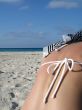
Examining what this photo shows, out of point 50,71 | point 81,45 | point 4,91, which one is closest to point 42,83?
point 50,71

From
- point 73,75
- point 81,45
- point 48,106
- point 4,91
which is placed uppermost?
point 81,45

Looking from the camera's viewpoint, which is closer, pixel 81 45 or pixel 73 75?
pixel 73 75

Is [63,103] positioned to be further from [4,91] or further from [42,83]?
[4,91]

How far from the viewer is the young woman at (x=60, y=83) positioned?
1217 mm

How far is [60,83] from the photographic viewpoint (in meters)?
1.25

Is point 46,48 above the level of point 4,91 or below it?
above

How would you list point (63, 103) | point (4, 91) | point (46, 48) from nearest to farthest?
point (63, 103) → point (46, 48) → point (4, 91)

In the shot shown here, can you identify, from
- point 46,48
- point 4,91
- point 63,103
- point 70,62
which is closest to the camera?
point 63,103

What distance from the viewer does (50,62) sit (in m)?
1.37

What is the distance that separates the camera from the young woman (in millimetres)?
1217

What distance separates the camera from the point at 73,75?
127 centimetres

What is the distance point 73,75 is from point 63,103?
121 millimetres

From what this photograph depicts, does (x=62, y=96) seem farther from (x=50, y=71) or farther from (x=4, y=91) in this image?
(x=4, y=91)

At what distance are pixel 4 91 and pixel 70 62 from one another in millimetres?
4203
